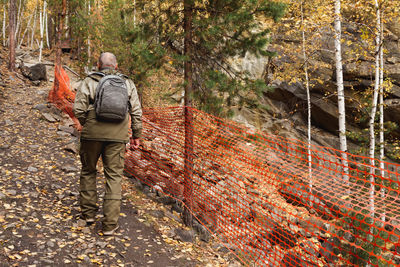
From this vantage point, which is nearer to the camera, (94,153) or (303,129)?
(94,153)

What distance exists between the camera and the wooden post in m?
4.45

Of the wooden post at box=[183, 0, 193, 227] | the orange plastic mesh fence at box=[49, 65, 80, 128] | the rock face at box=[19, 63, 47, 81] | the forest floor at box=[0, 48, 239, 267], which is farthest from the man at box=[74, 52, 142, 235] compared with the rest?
the rock face at box=[19, 63, 47, 81]

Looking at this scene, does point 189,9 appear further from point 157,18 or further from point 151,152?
point 151,152

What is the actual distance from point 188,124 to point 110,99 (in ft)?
5.11

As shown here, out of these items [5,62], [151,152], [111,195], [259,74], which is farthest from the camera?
[259,74]

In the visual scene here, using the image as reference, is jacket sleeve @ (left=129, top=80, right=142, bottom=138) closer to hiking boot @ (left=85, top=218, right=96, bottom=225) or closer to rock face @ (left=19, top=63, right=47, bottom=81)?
hiking boot @ (left=85, top=218, right=96, bottom=225)

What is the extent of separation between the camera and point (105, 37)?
40.5 ft

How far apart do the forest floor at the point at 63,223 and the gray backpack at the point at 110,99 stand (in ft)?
4.91

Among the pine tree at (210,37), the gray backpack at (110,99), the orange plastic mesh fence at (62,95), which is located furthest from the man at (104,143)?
the orange plastic mesh fence at (62,95)

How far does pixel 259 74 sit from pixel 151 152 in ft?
39.2

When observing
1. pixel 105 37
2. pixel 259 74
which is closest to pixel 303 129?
pixel 259 74

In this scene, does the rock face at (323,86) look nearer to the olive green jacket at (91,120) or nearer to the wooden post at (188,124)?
the wooden post at (188,124)

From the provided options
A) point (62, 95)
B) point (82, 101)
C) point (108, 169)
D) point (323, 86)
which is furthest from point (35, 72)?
point (323, 86)

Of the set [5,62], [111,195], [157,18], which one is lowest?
[111,195]
